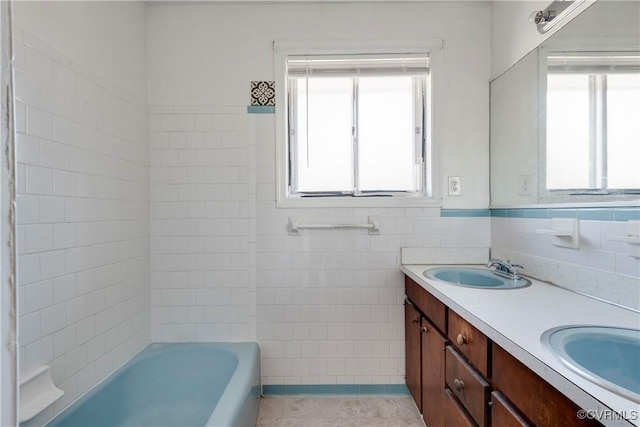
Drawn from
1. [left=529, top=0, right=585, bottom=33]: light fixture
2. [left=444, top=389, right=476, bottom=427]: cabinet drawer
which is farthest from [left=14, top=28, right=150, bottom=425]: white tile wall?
[left=529, top=0, right=585, bottom=33]: light fixture

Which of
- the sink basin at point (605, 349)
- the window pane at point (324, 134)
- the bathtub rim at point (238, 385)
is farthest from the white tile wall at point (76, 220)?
the sink basin at point (605, 349)

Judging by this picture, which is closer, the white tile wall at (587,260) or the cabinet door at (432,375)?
the white tile wall at (587,260)

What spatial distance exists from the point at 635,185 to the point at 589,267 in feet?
1.19

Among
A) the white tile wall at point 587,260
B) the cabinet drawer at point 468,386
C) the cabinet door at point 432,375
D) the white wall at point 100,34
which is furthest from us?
the cabinet door at point 432,375

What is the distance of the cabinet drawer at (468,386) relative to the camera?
97 cm

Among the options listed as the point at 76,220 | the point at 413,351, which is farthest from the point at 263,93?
the point at 413,351

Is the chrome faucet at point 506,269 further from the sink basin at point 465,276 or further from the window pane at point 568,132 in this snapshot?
the window pane at point 568,132

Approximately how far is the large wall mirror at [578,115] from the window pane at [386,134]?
0.56m

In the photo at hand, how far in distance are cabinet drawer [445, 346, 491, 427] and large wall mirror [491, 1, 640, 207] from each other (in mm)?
824

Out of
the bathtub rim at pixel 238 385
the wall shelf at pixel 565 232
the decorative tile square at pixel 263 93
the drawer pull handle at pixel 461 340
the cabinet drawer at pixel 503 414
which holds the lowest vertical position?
the bathtub rim at pixel 238 385

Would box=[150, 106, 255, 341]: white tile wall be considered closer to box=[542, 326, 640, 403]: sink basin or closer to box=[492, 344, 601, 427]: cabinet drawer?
box=[492, 344, 601, 427]: cabinet drawer

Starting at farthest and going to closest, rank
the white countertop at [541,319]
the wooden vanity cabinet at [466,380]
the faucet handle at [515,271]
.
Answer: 1. the faucet handle at [515,271]
2. the wooden vanity cabinet at [466,380]
3. the white countertop at [541,319]

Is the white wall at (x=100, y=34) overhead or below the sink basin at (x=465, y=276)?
overhead

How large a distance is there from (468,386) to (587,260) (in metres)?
0.73
